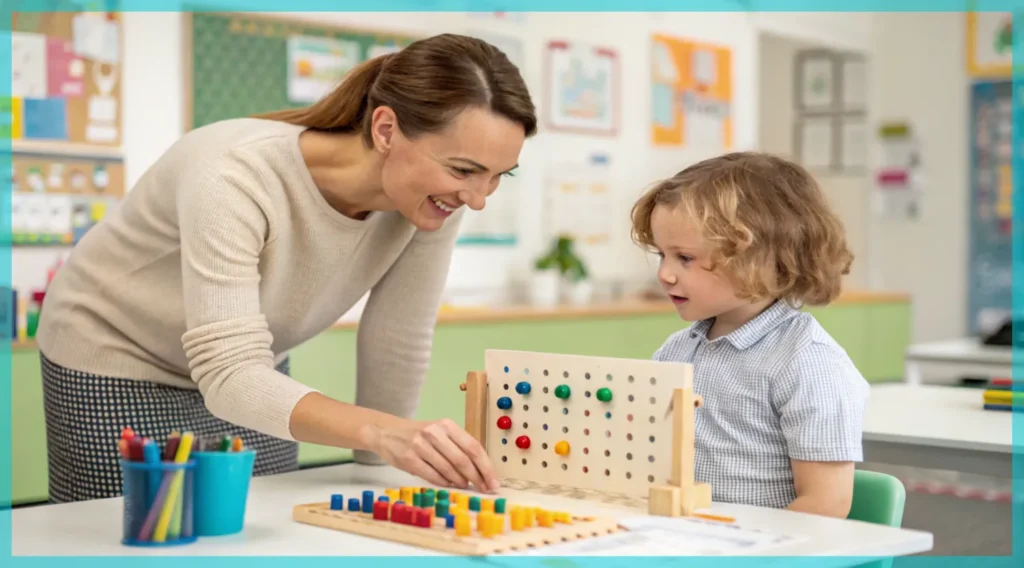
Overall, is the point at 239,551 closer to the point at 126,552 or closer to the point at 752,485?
the point at 126,552

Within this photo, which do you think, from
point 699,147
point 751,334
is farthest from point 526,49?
point 751,334

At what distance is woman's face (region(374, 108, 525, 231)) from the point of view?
1581 mm

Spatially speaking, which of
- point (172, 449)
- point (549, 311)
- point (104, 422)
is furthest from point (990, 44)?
point (172, 449)

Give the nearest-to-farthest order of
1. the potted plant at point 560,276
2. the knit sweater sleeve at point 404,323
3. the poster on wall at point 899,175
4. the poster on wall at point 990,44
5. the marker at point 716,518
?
1. the marker at point 716,518
2. the knit sweater sleeve at point 404,323
3. the potted plant at point 560,276
4. the poster on wall at point 990,44
5. the poster on wall at point 899,175

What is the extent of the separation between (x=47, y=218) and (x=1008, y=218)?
190 inches

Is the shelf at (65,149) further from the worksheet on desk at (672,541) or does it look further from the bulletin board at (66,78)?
the worksheet on desk at (672,541)

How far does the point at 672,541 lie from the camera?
3.98ft

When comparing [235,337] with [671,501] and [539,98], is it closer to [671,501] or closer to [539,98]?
[671,501]

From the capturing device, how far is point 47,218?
11.0 ft

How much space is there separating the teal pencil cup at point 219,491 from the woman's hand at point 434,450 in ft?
0.66

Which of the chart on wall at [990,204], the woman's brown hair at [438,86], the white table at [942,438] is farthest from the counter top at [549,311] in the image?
the chart on wall at [990,204]

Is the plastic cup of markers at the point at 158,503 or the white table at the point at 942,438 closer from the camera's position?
the plastic cup of markers at the point at 158,503

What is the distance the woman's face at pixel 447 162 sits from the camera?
1.58 metres

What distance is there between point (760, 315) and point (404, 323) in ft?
1.81
